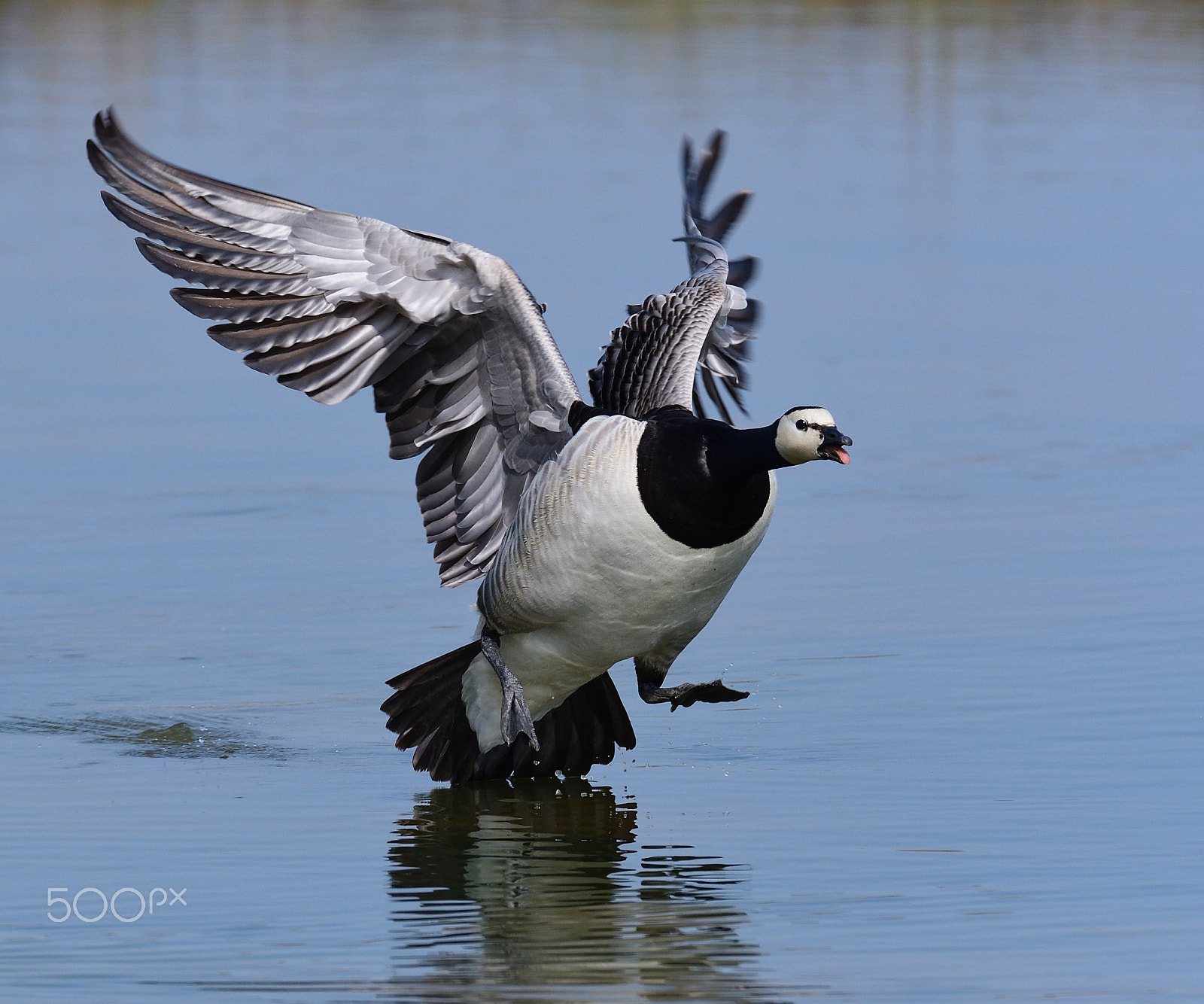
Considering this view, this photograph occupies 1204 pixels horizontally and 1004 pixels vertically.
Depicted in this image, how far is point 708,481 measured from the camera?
7152 mm

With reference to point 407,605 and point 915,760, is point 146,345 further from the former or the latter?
point 915,760

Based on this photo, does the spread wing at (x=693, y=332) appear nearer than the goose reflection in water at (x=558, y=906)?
No

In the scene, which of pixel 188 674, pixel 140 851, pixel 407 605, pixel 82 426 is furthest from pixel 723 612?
pixel 82 426

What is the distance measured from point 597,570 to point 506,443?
1004mm

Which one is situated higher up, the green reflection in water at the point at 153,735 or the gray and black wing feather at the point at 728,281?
the gray and black wing feather at the point at 728,281

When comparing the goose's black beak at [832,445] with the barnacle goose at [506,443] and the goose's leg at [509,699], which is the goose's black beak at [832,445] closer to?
the barnacle goose at [506,443]

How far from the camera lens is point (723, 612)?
943 centimetres

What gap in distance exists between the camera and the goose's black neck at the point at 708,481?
715 cm

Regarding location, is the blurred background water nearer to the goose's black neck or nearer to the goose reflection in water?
the goose reflection in water

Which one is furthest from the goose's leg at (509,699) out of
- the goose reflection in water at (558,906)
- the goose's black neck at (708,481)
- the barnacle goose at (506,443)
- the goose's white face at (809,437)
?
the goose's white face at (809,437)

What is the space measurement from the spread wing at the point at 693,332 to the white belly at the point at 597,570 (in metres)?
0.64

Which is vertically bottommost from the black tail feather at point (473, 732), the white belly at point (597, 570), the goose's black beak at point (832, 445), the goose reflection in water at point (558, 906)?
the goose reflection in water at point (558, 906)

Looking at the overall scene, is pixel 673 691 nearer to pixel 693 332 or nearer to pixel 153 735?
pixel 693 332

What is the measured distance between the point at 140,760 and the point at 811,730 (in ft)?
8.30
